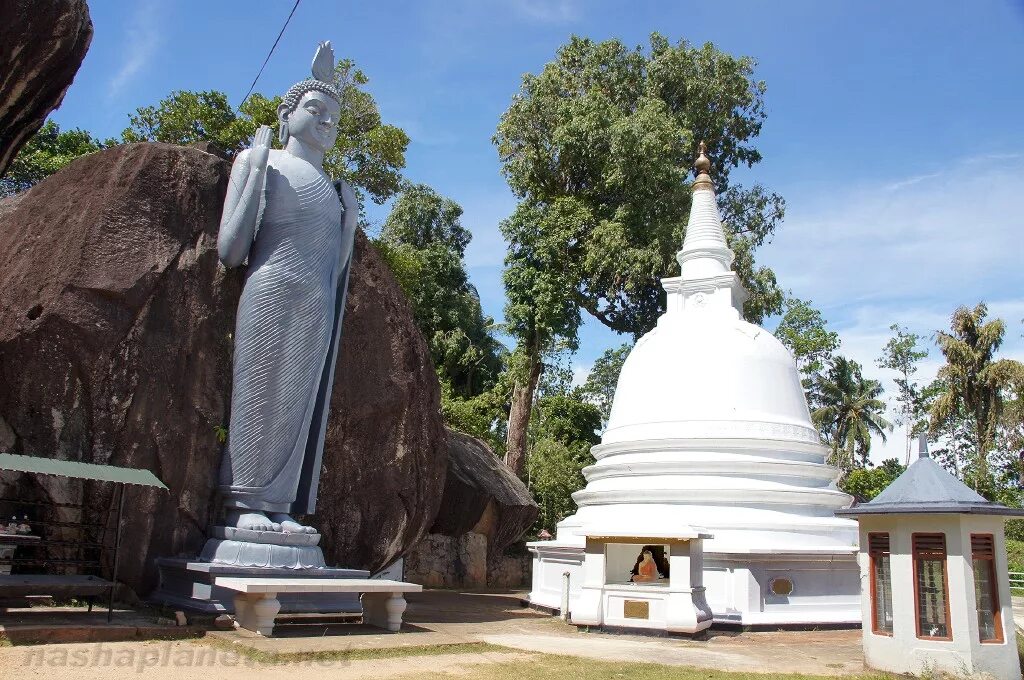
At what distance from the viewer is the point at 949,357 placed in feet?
109

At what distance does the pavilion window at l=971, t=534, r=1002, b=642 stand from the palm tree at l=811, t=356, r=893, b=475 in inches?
1278

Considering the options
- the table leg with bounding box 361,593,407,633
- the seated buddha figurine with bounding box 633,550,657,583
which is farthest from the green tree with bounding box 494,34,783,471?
the table leg with bounding box 361,593,407,633

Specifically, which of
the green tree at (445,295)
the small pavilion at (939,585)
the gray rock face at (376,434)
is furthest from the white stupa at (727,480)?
the green tree at (445,295)

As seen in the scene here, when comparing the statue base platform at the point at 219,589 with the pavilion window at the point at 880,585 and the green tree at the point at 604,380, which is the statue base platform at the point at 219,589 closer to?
the pavilion window at the point at 880,585

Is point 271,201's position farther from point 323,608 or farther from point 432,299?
point 432,299

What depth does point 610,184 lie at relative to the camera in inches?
1063

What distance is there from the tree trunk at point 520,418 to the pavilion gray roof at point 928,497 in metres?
16.4

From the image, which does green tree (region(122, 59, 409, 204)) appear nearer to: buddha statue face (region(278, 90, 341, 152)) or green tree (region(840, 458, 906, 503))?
buddha statue face (region(278, 90, 341, 152))

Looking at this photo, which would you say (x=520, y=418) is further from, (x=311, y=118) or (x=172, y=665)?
(x=172, y=665)

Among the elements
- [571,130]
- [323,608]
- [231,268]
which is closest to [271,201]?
[231,268]

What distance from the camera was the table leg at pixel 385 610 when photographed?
33.6 ft

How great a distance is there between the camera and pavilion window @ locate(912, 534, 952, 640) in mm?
9438

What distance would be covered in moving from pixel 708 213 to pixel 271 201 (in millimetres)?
14059

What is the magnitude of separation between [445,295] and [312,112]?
1026 inches
